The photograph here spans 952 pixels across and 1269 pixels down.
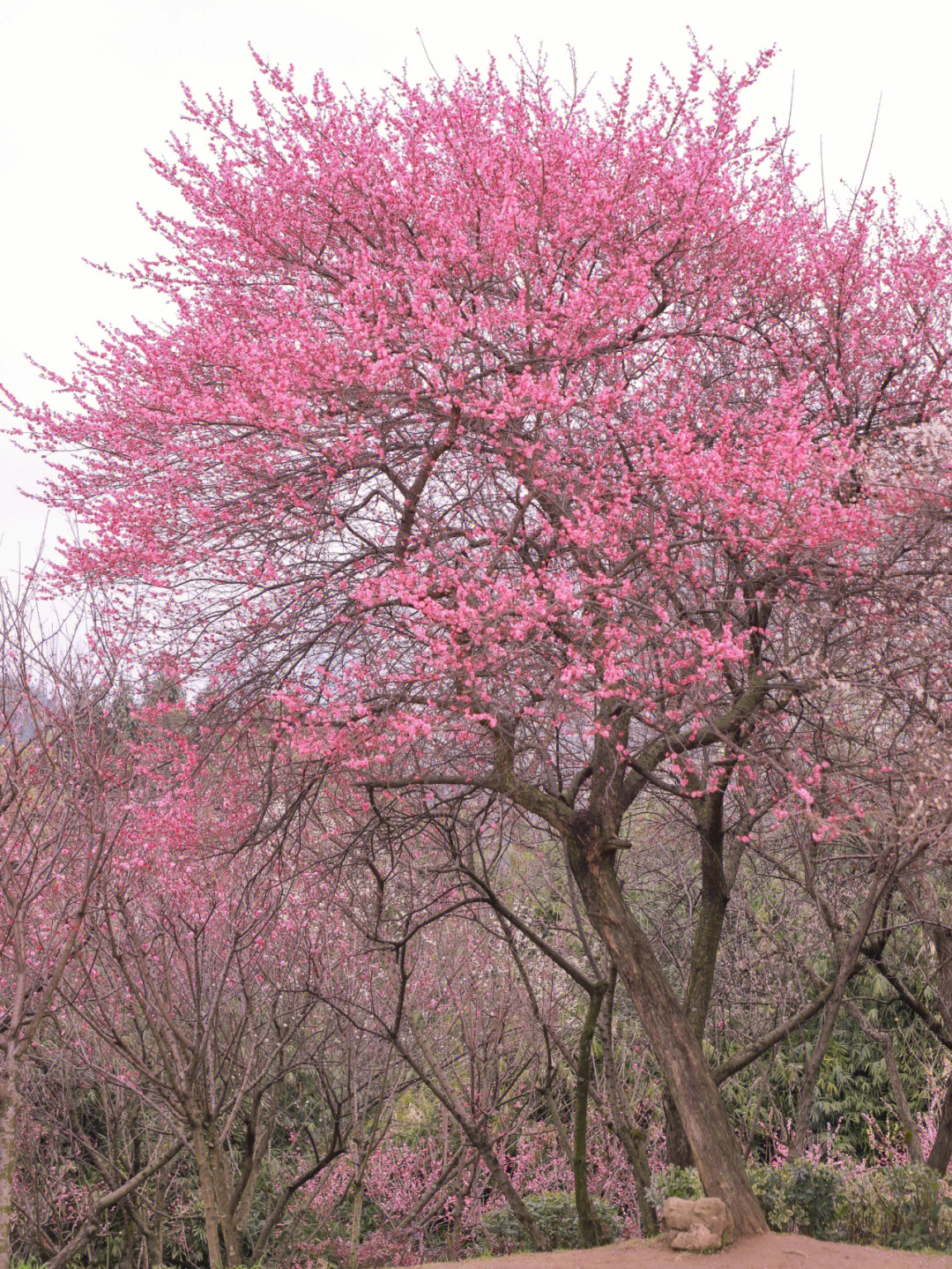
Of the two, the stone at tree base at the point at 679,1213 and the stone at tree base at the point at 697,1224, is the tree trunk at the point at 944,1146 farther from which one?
the stone at tree base at the point at 679,1213

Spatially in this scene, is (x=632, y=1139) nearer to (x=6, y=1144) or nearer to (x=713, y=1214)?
(x=713, y=1214)

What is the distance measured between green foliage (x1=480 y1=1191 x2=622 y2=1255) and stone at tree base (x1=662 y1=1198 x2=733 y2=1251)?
9.07 feet

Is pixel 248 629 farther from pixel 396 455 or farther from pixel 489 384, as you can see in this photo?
pixel 489 384

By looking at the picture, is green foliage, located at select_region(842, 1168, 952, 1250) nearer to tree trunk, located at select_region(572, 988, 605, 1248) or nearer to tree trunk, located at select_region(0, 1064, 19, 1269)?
tree trunk, located at select_region(572, 988, 605, 1248)

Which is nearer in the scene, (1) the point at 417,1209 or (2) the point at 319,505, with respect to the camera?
(2) the point at 319,505

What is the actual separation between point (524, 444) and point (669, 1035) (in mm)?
4268

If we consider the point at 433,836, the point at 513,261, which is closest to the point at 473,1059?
the point at 433,836

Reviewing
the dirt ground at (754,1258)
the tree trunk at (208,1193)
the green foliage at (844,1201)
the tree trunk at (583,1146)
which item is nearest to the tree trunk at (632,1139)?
the tree trunk at (583,1146)

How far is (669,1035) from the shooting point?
7.59 metres

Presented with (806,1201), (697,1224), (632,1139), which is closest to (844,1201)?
(806,1201)

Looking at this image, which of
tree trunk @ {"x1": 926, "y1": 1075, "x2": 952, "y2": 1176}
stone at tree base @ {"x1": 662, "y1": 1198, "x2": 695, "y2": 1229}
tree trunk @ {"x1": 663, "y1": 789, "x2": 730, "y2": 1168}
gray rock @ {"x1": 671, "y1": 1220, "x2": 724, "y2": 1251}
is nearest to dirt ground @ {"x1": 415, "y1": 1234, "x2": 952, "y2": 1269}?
gray rock @ {"x1": 671, "y1": 1220, "x2": 724, "y2": 1251}

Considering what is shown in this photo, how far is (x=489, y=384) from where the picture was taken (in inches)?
314

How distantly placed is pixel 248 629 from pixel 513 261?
341cm

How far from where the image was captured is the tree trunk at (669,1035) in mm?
7293
